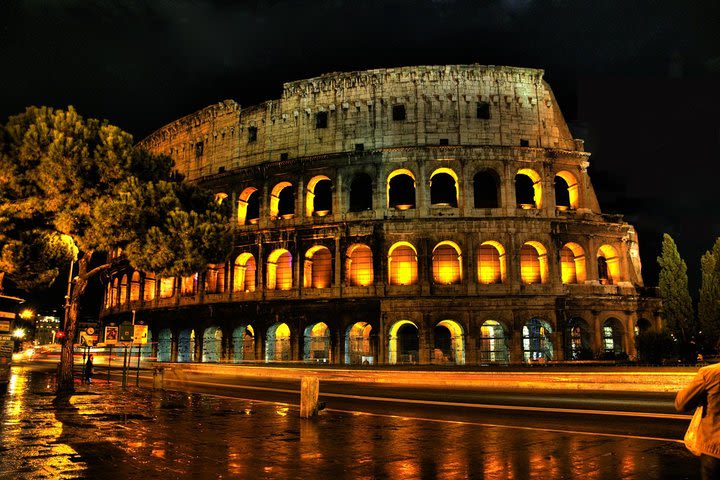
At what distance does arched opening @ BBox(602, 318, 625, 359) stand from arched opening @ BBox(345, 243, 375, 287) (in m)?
13.4

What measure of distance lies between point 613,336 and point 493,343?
694 cm

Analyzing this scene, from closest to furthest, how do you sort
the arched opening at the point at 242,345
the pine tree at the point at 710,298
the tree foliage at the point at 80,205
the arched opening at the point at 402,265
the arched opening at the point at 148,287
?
1. the tree foliage at the point at 80,205
2. the pine tree at the point at 710,298
3. the arched opening at the point at 402,265
4. the arched opening at the point at 242,345
5. the arched opening at the point at 148,287

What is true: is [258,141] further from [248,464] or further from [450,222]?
[248,464]

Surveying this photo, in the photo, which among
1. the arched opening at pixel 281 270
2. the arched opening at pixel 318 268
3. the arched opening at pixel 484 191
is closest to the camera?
the arched opening at pixel 318 268

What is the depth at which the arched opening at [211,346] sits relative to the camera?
33719mm

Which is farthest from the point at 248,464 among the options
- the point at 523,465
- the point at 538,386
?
the point at 538,386

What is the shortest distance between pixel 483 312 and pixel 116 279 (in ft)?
93.6

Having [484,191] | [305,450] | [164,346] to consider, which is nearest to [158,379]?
[305,450]

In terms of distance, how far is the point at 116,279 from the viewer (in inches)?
1654

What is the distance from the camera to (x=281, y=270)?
33406mm

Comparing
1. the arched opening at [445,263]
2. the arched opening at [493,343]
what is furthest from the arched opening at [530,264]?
the arched opening at [445,263]

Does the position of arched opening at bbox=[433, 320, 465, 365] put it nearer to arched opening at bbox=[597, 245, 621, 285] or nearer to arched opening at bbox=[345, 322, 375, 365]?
arched opening at bbox=[345, 322, 375, 365]

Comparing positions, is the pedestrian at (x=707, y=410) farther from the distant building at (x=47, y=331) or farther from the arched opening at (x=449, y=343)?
the distant building at (x=47, y=331)

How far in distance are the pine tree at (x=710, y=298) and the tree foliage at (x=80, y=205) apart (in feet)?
80.5
